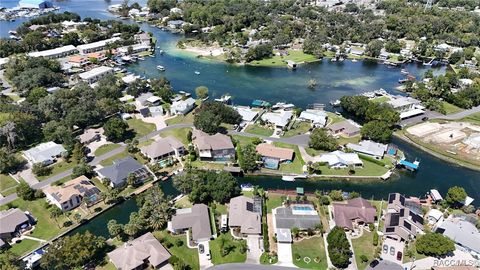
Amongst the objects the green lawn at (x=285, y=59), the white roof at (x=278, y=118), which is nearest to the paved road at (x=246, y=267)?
the white roof at (x=278, y=118)

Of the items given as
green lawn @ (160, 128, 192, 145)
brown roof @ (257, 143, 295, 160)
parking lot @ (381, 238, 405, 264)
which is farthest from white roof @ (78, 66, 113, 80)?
parking lot @ (381, 238, 405, 264)

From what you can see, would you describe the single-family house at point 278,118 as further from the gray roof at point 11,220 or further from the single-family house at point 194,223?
the gray roof at point 11,220

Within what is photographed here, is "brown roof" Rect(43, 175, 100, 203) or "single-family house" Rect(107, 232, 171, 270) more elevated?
"brown roof" Rect(43, 175, 100, 203)

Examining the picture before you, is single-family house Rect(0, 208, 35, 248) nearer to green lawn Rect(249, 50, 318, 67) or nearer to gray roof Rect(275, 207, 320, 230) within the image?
gray roof Rect(275, 207, 320, 230)

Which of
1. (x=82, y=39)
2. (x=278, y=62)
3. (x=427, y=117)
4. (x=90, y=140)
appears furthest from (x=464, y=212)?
(x=82, y=39)

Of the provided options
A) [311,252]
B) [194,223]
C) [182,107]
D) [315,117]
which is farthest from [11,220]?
[315,117]

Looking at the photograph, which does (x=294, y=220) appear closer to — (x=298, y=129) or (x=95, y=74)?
(x=298, y=129)
